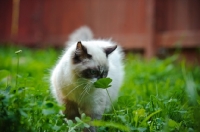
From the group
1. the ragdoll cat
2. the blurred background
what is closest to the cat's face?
the ragdoll cat

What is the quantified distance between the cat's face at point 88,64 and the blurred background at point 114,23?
3219 mm

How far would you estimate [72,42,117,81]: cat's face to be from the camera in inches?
115

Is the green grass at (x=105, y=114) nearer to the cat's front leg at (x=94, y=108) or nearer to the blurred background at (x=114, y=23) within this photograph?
the cat's front leg at (x=94, y=108)

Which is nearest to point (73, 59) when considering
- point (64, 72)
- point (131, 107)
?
point (64, 72)

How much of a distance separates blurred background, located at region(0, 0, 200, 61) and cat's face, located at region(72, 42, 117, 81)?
3.22 metres

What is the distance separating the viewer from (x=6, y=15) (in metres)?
8.55

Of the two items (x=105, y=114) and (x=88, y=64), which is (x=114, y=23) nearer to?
(x=88, y=64)

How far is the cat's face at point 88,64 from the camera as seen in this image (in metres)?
2.92

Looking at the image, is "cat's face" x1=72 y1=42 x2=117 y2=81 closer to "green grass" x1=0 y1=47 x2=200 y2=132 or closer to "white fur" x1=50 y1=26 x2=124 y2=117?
"white fur" x1=50 y1=26 x2=124 y2=117

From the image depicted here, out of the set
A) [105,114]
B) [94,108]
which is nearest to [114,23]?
[94,108]

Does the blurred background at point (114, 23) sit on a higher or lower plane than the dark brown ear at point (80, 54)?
higher

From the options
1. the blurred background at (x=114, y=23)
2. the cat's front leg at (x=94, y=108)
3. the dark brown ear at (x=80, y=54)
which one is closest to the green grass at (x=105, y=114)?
the cat's front leg at (x=94, y=108)

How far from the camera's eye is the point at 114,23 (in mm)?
7418

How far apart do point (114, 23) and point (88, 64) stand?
4.55m
